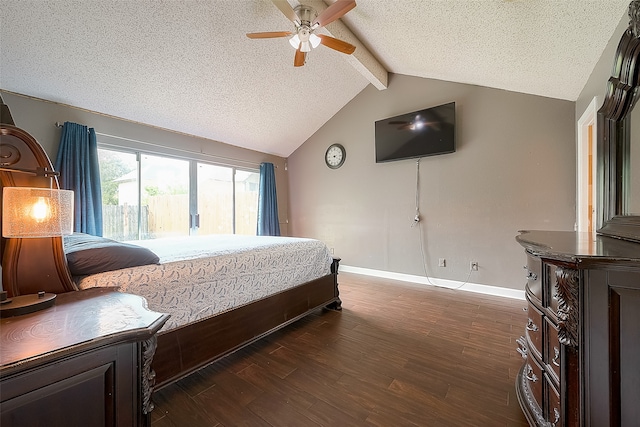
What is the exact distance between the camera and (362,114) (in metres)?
4.39

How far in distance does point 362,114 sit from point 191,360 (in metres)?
4.15

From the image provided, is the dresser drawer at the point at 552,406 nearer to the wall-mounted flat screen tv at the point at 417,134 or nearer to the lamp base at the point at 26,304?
the lamp base at the point at 26,304

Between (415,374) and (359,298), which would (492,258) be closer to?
(359,298)

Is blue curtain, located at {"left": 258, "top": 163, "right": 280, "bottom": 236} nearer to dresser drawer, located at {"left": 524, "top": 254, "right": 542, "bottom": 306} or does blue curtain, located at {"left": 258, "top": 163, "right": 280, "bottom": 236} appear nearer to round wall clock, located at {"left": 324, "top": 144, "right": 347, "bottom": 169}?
round wall clock, located at {"left": 324, "top": 144, "right": 347, "bottom": 169}

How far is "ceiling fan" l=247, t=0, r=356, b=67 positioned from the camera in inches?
78.3

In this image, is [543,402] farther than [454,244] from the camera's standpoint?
No

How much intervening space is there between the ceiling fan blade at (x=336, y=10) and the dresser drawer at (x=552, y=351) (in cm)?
230

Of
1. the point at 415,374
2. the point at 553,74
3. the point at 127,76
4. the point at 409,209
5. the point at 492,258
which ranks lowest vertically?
the point at 415,374

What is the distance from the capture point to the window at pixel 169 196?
130 inches

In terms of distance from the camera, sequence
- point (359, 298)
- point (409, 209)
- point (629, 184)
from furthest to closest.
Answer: point (409, 209) < point (359, 298) < point (629, 184)

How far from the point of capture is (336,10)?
78.7 inches

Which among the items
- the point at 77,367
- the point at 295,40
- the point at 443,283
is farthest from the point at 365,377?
the point at 295,40

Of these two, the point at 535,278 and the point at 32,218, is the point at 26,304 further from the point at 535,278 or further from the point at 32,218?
the point at 535,278

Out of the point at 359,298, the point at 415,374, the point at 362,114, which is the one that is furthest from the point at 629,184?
the point at 362,114
